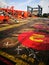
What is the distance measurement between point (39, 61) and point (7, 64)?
1.67 feet

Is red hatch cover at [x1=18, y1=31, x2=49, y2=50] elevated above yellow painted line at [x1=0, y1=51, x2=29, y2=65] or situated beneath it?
elevated above

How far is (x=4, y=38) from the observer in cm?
277

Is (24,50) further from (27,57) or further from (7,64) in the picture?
(7,64)

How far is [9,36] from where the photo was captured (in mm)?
2879

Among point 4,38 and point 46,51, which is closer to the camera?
point 46,51

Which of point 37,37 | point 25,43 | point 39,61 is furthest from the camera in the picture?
point 37,37

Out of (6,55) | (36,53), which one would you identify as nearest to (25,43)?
(36,53)

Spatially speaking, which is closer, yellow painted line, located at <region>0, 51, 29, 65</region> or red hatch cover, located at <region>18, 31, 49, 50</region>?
yellow painted line, located at <region>0, 51, 29, 65</region>

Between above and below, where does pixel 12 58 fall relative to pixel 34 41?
below

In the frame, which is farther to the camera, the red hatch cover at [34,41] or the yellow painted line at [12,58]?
→ the red hatch cover at [34,41]

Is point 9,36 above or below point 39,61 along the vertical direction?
above

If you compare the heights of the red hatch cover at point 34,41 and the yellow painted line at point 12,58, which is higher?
the red hatch cover at point 34,41

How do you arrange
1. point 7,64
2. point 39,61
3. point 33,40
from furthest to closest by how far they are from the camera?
1. point 33,40
2. point 39,61
3. point 7,64

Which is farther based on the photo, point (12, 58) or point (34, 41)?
point (34, 41)
